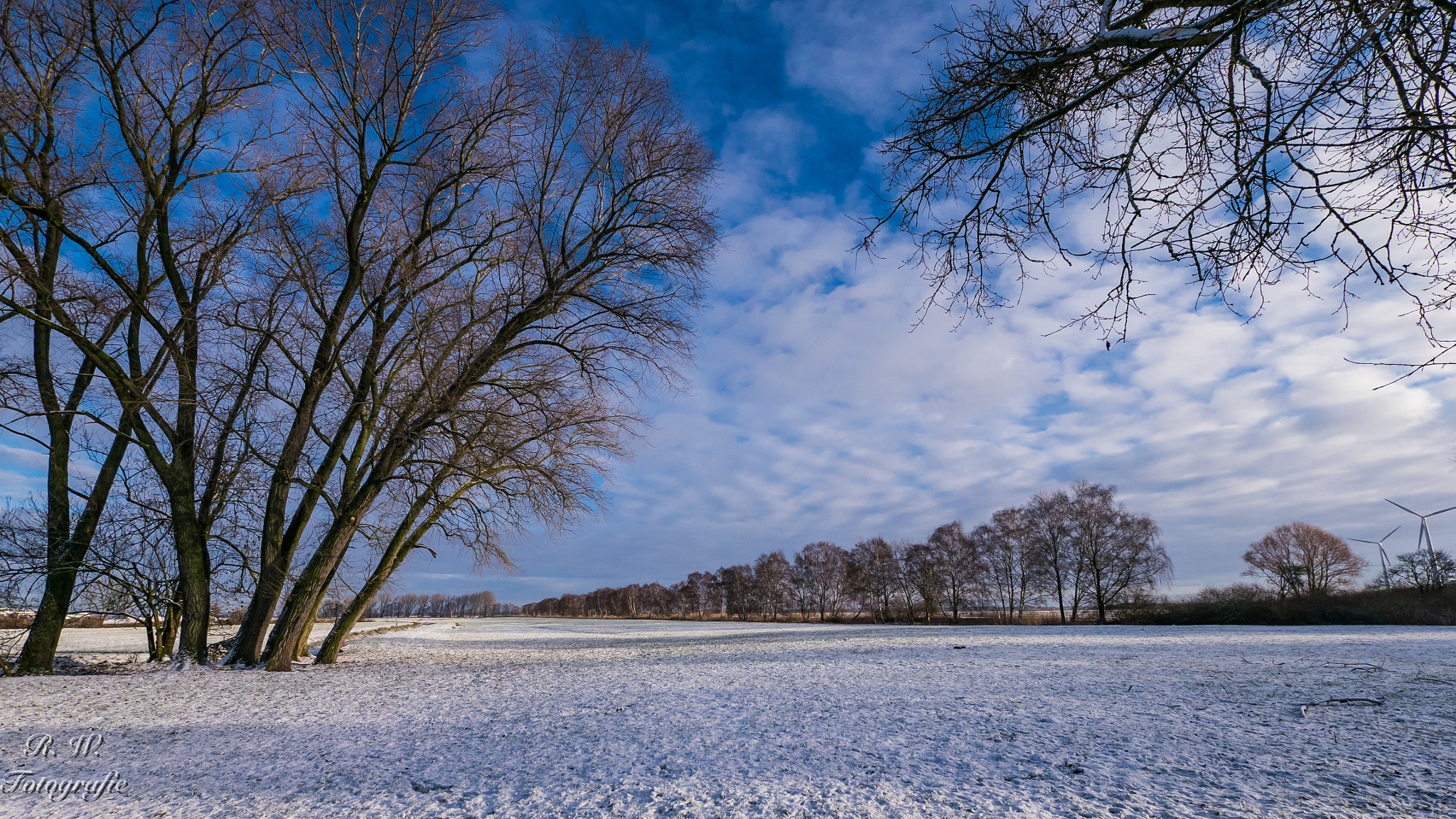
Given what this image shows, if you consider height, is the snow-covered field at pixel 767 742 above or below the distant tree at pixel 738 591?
above

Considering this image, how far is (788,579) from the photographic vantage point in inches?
3334

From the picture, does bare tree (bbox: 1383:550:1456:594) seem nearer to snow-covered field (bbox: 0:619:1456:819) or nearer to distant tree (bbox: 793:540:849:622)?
snow-covered field (bbox: 0:619:1456:819)

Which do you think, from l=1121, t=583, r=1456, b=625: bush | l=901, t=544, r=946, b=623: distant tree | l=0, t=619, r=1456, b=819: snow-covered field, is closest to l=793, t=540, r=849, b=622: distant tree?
l=901, t=544, r=946, b=623: distant tree

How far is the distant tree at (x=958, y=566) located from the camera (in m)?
55.8

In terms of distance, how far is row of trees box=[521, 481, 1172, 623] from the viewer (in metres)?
44.8

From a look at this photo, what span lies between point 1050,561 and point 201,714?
52514mm

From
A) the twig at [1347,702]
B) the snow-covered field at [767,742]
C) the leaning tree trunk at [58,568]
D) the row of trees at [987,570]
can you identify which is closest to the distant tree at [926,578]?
the row of trees at [987,570]

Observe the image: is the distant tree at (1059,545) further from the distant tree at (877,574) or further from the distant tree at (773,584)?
the distant tree at (773,584)

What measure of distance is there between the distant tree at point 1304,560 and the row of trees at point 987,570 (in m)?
14.7

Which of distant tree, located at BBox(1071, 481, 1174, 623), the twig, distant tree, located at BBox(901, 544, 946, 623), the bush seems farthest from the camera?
distant tree, located at BBox(901, 544, 946, 623)

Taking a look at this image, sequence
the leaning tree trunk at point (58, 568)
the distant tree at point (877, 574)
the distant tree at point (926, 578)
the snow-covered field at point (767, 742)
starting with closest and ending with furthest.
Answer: the snow-covered field at point (767, 742), the leaning tree trunk at point (58, 568), the distant tree at point (926, 578), the distant tree at point (877, 574)

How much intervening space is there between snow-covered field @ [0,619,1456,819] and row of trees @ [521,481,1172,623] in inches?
1473

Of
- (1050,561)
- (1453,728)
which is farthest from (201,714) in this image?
(1050,561)

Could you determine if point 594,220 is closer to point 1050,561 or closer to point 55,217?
point 55,217
